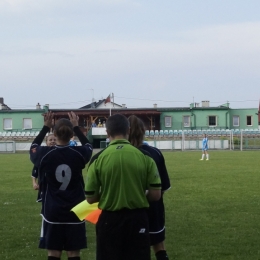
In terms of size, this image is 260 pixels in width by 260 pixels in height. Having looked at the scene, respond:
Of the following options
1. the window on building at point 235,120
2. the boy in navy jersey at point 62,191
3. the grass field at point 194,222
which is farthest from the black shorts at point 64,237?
the window on building at point 235,120

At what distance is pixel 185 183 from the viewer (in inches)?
836

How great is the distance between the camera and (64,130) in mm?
6965

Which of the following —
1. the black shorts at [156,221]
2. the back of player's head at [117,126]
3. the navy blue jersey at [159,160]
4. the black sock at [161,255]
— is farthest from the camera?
the black sock at [161,255]

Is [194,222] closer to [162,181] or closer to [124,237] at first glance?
[162,181]

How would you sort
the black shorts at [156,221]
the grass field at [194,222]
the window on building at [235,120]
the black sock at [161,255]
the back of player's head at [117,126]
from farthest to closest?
the window on building at [235,120] < the grass field at [194,222] < the black sock at [161,255] < the black shorts at [156,221] < the back of player's head at [117,126]

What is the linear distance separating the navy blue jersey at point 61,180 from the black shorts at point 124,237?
4.43 feet

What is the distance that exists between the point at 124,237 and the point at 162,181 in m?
1.74

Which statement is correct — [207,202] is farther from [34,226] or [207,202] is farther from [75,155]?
[75,155]

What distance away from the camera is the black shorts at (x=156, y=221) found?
7.27m

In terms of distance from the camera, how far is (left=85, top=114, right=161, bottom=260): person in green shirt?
5.58 meters

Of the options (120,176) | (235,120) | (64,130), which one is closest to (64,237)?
(64,130)

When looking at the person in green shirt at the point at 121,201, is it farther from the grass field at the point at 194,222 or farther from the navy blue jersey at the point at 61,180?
the grass field at the point at 194,222

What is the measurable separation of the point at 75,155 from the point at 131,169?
1.53 m

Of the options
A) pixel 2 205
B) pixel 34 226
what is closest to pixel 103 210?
pixel 34 226
